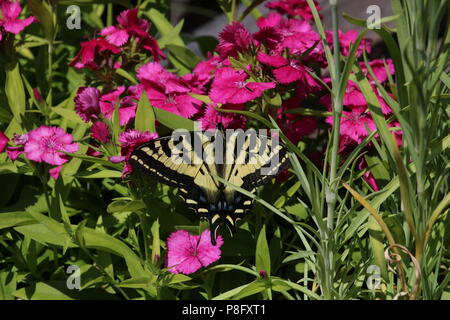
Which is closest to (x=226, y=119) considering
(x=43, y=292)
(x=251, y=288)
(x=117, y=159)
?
(x=117, y=159)

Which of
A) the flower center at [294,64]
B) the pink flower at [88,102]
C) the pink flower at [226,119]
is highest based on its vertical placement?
the flower center at [294,64]

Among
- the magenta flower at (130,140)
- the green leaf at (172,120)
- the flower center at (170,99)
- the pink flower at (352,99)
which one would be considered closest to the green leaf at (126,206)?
the magenta flower at (130,140)

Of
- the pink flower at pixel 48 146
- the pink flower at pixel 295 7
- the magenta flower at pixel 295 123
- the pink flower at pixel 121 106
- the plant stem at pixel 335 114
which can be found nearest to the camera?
the plant stem at pixel 335 114

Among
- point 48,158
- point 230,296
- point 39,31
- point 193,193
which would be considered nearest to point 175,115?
point 193,193

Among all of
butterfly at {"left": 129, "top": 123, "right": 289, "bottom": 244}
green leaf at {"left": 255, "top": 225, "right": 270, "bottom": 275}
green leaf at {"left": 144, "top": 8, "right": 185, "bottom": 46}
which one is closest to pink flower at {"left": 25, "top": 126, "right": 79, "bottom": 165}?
butterfly at {"left": 129, "top": 123, "right": 289, "bottom": 244}

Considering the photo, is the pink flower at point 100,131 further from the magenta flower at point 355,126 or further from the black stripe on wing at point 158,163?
the magenta flower at point 355,126

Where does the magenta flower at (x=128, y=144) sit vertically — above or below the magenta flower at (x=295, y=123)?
below
